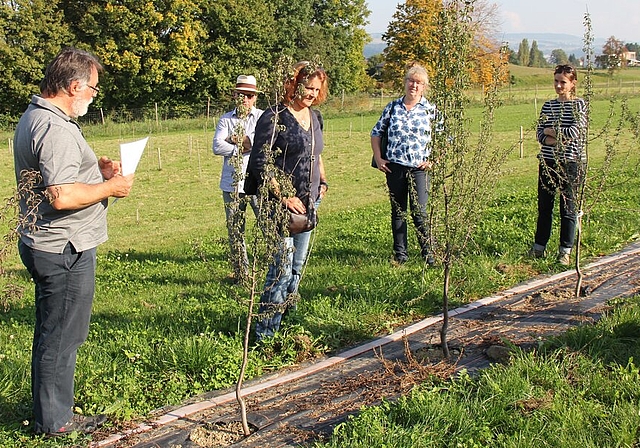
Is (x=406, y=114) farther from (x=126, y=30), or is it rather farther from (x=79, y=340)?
(x=126, y=30)

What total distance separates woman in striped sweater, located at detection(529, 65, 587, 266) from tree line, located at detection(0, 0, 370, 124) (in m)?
38.4

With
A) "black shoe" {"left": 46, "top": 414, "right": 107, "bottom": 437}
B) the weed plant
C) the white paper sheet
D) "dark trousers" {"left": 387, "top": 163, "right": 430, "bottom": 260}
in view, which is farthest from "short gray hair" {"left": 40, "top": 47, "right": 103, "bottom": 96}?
"dark trousers" {"left": 387, "top": 163, "right": 430, "bottom": 260}

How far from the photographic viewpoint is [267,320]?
4785 millimetres

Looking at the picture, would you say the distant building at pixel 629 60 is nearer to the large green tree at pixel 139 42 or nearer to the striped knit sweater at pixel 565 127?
the striped knit sweater at pixel 565 127

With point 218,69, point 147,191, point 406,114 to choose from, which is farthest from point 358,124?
point 406,114

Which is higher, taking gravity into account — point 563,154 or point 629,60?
point 629,60

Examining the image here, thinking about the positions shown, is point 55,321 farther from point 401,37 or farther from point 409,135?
point 401,37

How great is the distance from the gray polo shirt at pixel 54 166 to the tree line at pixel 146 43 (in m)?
41.4

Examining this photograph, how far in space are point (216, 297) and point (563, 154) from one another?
374 cm

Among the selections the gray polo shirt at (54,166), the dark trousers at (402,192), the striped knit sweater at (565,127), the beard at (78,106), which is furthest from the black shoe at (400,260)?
the beard at (78,106)

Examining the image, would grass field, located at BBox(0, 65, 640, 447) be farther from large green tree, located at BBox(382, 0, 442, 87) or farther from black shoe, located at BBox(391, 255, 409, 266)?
large green tree, located at BBox(382, 0, 442, 87)

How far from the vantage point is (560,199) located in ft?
23.0

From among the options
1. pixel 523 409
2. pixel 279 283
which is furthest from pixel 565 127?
pixel 523 409

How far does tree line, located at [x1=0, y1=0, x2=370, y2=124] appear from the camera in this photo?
143 feet
